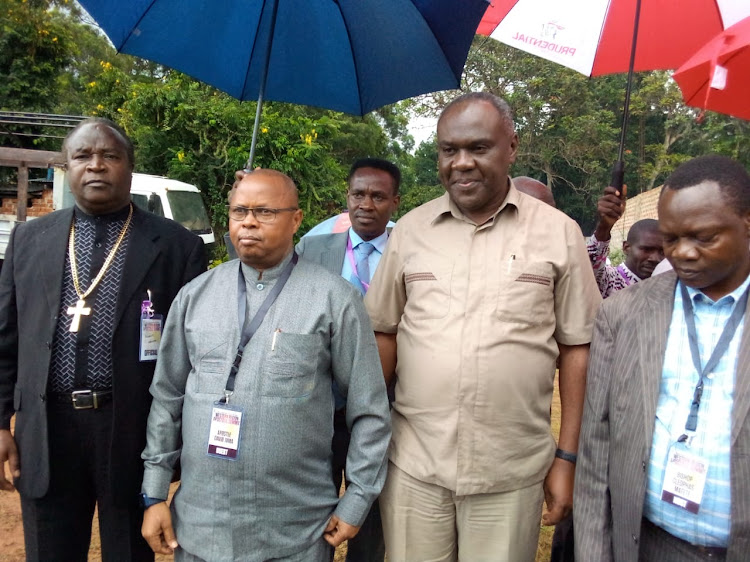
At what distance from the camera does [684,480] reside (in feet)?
5.51

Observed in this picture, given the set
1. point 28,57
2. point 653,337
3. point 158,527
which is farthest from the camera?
point 28,57

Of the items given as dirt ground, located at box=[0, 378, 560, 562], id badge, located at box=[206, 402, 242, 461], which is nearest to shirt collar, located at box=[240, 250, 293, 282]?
id badge, located at box=[206, 402, 242, 461]

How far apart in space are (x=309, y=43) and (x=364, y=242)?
1.03 meters

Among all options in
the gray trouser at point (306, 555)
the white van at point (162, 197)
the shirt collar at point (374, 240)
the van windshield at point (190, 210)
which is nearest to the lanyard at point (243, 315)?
the gray trouser at point (306, 555)

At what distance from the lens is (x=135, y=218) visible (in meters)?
2.53

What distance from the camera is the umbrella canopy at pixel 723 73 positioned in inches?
94.8

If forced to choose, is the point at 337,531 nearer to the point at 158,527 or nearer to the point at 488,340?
the point at 158,527

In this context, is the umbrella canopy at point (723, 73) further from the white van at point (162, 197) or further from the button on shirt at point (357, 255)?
the white van at point (162, 197)

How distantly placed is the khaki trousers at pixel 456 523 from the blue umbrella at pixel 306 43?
165cm

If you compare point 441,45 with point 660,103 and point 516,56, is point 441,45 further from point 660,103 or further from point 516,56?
point 660,103

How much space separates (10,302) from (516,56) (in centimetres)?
1722

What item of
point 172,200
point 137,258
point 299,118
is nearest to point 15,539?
point 137,258

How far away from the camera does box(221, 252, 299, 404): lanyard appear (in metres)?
1.96

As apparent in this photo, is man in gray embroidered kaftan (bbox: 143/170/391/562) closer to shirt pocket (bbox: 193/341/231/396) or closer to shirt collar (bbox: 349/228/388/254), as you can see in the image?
shirt pocket (bbox: 193/341/231/396)
